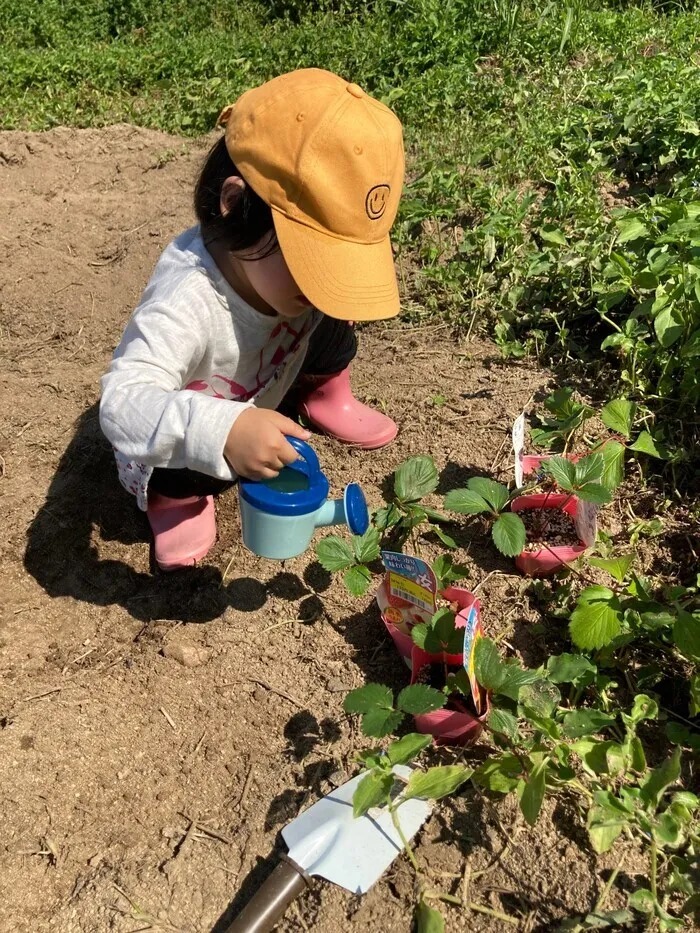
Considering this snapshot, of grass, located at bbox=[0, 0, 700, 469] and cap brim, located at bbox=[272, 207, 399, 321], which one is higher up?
cap brim, located at bbox=[272, 207, 399, 321]

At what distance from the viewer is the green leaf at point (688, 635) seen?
4.91 ft

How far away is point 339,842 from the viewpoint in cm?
146

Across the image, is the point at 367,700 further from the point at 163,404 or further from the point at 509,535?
the point at 163,404

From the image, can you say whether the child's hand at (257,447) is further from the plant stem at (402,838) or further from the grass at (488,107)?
the grass at (488,107)

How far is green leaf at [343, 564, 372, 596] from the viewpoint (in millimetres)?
1694

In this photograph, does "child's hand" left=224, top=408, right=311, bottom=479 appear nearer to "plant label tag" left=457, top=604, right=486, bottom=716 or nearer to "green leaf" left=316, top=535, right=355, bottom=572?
"green leaf" left=316, top=535, right=355, bottom=572

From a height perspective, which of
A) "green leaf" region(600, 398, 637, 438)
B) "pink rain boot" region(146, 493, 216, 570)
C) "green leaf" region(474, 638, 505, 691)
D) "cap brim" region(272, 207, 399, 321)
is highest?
"cap brim" region(272, 207, 399, 321)

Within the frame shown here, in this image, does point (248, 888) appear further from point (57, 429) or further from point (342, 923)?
point (57, 429)

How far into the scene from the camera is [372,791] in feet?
4.51

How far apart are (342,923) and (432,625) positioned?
0.51 m

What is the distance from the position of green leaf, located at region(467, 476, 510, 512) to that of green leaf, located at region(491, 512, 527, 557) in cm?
5

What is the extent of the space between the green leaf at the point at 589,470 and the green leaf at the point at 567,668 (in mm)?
357

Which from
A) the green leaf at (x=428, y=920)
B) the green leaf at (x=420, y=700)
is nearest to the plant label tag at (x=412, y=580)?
the green leaf at (x=420, y=700)

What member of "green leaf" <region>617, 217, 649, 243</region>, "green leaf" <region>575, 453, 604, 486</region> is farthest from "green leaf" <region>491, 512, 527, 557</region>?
"green leaf" <region>617, 217, 649, 243</region>
